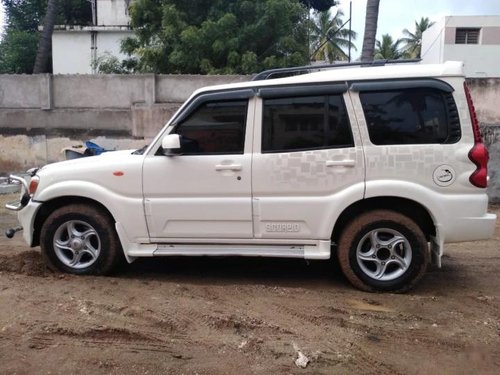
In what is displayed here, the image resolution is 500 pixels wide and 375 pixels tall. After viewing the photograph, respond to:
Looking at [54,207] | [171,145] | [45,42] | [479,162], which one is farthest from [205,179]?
[45,42]

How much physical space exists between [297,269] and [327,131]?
165 centimetres

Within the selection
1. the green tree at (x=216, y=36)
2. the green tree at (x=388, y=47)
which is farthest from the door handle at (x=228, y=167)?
the green tree at (x=388, y=47)

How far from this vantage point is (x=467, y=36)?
2967 centimetres

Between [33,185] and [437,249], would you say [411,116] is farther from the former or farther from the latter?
[33,185]

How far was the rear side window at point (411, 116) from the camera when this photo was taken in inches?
188

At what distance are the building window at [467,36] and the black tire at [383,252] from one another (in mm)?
27673

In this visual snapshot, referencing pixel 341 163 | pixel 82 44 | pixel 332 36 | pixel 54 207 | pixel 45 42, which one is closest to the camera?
pixel 341 163

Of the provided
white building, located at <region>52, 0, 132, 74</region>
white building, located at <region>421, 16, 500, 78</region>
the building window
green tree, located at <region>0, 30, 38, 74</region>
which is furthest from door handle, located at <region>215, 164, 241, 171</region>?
the building window

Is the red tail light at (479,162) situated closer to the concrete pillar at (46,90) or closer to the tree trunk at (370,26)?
the tree trunk at (370,26)

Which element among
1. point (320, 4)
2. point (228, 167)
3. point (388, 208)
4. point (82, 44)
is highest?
point (320, 4)

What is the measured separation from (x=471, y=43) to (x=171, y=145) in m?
28.8

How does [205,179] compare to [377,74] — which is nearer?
[377,74]

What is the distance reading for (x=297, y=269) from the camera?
582 cm

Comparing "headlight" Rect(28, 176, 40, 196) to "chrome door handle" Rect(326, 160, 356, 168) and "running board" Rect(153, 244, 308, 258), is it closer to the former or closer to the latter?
"running board" Rect(153, 244, 308, 258)
